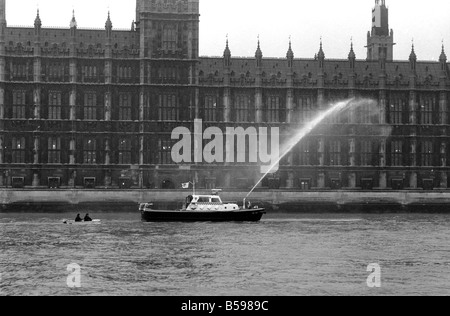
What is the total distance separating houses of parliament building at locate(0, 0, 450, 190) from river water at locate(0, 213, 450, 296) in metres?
27.6

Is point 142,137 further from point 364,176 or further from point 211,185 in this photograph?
point 364,176

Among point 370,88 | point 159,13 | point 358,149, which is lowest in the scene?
point 358,149

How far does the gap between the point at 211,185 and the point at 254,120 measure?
11.1 metres

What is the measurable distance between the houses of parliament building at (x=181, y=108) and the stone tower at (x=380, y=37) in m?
17.2

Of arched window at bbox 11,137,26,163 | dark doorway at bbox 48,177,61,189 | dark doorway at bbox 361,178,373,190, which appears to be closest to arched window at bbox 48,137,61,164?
dark doorway at bbox 48,177,61,189

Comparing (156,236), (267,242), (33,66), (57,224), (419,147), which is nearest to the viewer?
(267,242)

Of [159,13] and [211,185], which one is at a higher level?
[159,13]

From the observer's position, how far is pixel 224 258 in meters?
53.9

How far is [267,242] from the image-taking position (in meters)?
64.2

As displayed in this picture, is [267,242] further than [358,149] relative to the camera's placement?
No

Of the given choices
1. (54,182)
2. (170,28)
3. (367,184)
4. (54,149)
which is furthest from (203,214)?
(367,184)

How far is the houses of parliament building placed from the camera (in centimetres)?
11012

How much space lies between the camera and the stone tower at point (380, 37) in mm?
137875
